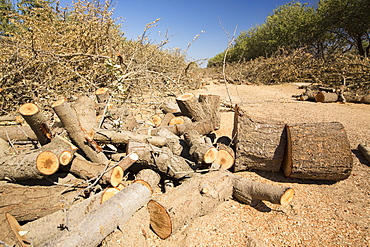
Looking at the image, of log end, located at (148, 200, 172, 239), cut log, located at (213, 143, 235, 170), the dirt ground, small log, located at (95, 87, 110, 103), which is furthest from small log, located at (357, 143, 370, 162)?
small log, located at (95, 87, 110, 103)

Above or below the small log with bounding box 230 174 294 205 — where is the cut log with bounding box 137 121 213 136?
above

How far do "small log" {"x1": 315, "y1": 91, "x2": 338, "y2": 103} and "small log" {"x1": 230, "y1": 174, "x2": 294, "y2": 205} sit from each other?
6.38 m

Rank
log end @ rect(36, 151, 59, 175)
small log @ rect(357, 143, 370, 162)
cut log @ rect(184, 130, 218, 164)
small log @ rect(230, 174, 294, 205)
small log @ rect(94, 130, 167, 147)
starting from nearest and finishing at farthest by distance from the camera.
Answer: log end @ rect(36, 151, 59, 175) → small log @ rect(230, 174, 294, 205) → cut log @ rect(184, 130, 218, 164) → small log @ rect(94, 130, 167, 147) → small log @ rect(357, 143, 370, 162)

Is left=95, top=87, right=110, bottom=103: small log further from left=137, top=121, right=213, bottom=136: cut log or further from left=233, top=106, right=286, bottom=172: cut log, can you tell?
left=233, top=106, right=286, bottom=172: cut log

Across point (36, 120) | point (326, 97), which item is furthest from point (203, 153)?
point (326, 97)

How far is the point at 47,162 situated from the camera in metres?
2.02

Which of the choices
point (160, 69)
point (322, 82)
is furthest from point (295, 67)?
point (160, 69)

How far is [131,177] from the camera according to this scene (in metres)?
2.79

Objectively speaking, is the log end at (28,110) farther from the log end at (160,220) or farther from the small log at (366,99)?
the small log at (366,99)

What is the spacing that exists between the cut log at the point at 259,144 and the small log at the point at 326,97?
18.5ft

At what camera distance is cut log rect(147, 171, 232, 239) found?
1.86 meters

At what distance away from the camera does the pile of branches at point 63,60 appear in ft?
15.1

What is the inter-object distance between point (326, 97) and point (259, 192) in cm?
660

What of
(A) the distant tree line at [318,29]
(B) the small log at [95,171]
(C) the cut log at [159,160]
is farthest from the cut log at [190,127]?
(A) the distant tree line at [318,29]
